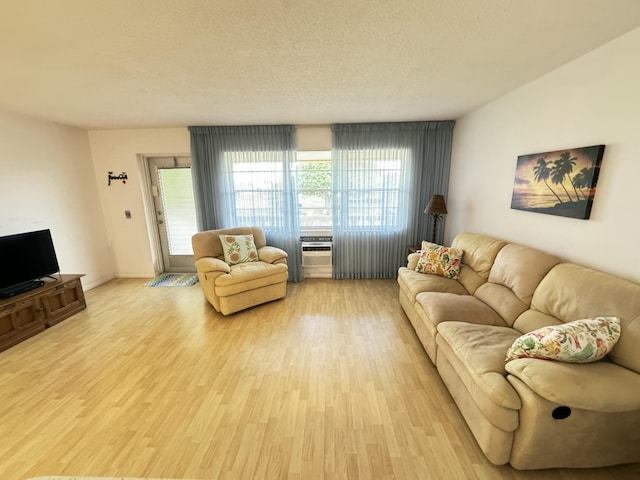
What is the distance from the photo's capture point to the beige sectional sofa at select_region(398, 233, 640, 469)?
1.23 m

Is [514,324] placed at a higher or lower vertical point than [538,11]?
lower

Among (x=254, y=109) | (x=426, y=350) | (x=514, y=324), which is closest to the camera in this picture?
(x=514, y=324)

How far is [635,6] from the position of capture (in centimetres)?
132

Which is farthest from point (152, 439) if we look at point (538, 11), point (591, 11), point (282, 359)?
point (591, 11)

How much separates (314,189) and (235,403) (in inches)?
119

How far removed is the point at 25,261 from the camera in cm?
273

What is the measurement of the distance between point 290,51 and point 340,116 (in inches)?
67.4

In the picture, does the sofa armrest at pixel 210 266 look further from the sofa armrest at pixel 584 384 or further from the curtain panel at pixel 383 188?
the sofa armrest at pixel 584 384

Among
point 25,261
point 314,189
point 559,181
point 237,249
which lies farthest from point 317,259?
point 25,261

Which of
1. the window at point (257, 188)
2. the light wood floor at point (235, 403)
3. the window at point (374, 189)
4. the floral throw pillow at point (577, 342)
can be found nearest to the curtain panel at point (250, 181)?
the window at point (257, 188)

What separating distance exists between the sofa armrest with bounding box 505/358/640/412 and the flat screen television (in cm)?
427

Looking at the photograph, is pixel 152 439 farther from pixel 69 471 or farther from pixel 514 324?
pixel 514 324

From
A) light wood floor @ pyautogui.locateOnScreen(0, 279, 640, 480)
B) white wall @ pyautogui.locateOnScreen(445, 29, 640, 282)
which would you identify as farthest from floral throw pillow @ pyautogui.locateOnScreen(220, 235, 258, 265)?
white wall @ pyautogui.locateOnScreen(445, 29, 640, 282)

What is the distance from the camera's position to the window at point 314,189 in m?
4.04
